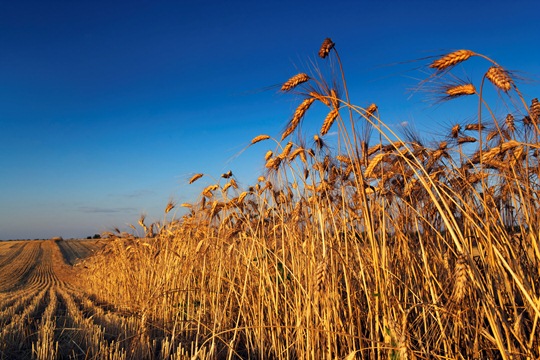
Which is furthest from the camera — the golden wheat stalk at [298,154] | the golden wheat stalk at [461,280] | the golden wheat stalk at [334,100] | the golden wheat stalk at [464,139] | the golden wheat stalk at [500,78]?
the golden wheat stalk at [464,139]

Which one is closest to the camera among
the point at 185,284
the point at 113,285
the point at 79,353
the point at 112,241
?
the point at 79,353

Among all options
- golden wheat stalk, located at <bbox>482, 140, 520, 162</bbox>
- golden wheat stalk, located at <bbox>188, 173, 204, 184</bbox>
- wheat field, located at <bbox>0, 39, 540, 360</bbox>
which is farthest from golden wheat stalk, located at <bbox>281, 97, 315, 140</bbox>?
golden wheat stalk, located at <bbox>188, 173, 204, 184</bbox>

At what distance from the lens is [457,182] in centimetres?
317

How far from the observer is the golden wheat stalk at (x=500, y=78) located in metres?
2.30

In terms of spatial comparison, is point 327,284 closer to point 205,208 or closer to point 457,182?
point 457,182

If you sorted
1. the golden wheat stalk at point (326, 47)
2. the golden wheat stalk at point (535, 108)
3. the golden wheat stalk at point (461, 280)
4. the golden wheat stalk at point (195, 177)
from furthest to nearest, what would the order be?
the golden wheat stalk at point (195, 177), the golden wheat stalk at point (535, 108), the golden wheat stalk at point (326, 47), the golden wheat stalk at point (461, 280)

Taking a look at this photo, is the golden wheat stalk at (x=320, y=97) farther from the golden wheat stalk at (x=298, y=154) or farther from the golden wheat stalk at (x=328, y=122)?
the golden wheat stalk at (x=298, y=154)

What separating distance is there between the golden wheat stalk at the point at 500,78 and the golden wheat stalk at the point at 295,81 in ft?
3.67

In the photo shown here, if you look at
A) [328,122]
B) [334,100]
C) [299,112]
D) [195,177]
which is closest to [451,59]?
[334,100]

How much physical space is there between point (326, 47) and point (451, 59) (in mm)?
777

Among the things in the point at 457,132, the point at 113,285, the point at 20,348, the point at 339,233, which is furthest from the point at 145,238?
the point at 457,132

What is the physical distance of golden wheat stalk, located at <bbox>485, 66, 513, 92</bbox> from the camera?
2.30m

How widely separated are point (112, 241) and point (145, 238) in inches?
108

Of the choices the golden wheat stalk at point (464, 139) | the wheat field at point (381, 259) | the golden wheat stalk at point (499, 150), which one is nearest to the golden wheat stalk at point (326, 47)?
the wheat field at point (381, 259)
